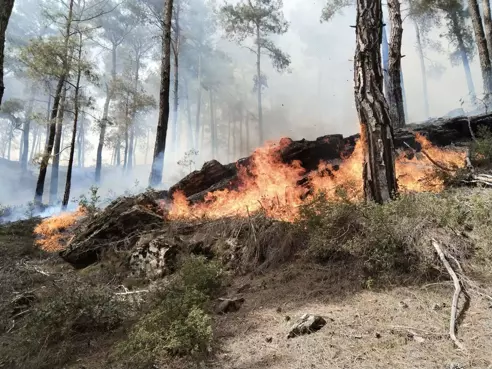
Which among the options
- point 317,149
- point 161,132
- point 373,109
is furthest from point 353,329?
point 161,132

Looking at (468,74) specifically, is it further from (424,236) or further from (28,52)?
(28,52)

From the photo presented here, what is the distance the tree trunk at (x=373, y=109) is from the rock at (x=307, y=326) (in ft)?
9.36

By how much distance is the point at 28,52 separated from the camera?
14.6 meters

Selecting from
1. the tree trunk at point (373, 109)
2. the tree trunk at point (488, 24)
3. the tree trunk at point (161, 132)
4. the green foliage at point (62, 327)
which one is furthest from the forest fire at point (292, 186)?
the tree trunk at point (488, 24)

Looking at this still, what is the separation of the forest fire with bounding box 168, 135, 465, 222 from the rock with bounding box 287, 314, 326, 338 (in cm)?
243

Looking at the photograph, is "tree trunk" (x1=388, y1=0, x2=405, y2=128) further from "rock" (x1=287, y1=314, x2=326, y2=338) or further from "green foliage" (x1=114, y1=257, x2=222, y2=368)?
"green foliage" (x1=114, y1=257, x2=222, y2=368)

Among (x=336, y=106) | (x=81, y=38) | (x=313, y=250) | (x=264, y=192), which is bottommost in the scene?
(x=313, y=250)

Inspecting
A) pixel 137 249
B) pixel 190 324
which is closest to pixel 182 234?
pixel 137 249

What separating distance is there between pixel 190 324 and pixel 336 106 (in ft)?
142

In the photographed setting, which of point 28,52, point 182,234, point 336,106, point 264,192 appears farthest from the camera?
point 336,106

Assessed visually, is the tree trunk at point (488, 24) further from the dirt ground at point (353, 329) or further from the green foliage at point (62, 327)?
the green foliage at point (62, 327)

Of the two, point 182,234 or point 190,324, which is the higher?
point 182,234

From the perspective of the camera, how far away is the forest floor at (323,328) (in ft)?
8.91

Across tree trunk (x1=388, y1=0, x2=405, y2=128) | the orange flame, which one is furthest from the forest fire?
the orange flame
